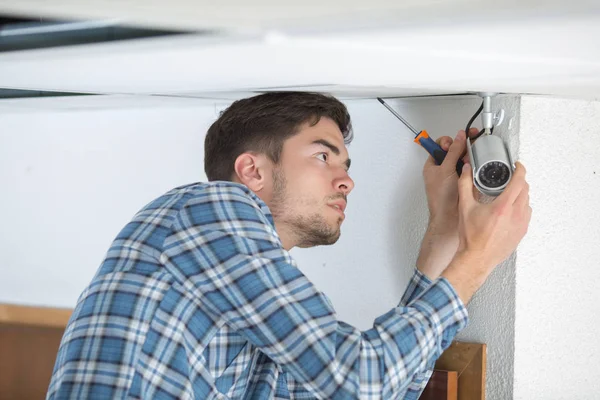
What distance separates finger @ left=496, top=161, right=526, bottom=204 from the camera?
3.66 ft

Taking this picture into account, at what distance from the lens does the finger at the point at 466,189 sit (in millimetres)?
1150

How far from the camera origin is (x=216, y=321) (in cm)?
99

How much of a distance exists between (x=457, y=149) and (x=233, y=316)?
52 cm

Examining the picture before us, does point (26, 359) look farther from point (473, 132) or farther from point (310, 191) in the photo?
point (473, 132)

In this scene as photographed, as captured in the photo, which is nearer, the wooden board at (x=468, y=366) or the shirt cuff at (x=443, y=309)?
the shirt cuff at (x=443, y=309)

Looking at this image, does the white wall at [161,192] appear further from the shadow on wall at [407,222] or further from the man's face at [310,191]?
the man's face at [310,191]

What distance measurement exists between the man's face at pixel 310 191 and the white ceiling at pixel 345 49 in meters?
0.11

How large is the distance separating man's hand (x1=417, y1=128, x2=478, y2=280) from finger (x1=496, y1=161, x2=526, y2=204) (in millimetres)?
129

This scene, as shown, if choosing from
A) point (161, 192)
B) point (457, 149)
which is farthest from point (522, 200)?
point (161, 192)

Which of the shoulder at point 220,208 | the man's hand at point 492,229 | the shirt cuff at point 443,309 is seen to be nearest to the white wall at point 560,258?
the man's hand at point 492,229

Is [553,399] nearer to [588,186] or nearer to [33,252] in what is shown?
[588,186]

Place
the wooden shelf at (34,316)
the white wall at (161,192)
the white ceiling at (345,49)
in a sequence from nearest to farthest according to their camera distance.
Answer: the white ceiling at (345,49)
the white wall at (161,192)
the wooden shelf at (34,316)

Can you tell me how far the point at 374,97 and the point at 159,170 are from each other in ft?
2.01

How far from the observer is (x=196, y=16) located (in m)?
0.84
